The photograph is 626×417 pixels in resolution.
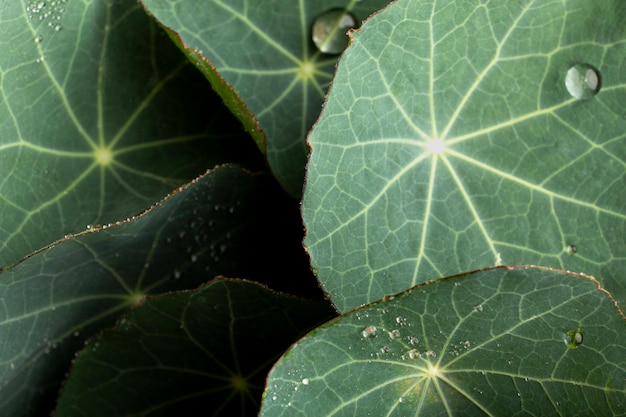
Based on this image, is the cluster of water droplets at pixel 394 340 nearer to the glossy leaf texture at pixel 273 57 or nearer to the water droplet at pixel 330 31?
the glossy leaf texture at pixel 273 57

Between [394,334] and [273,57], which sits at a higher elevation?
[273,57]

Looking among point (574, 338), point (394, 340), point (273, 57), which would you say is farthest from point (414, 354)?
point (273, 57)

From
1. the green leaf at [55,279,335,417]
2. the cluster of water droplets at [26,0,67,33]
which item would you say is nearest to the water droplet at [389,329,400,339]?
the green leaf at [55,279,335,417]

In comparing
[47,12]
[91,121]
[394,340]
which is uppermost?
[47,12]

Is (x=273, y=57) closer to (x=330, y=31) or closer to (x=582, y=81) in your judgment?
(x=330, y=31)

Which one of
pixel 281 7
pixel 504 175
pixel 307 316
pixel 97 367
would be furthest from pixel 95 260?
pixel 504 175

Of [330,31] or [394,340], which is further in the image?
[330,31]

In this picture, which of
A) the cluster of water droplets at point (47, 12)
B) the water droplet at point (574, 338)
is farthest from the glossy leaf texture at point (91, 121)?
the water droplet at point (574, 338)
